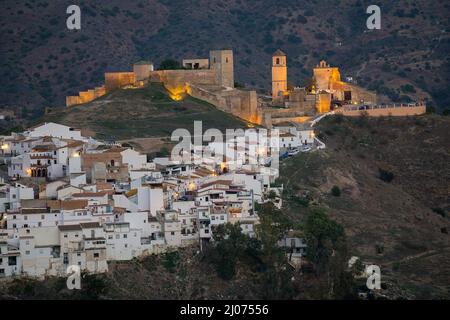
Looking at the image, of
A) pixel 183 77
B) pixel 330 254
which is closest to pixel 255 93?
pixel 183 77

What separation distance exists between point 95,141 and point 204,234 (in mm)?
13229

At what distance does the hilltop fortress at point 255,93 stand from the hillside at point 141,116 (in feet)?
2.12

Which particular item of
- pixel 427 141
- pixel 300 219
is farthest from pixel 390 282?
pixel 427 141

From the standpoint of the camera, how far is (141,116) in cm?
7675

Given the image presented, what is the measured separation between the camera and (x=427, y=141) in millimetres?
77438

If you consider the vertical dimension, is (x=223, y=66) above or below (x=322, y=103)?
above

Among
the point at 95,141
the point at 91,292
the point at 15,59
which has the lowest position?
the point at 91,292

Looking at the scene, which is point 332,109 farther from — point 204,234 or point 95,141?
point 204,234

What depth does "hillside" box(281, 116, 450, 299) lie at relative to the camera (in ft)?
196

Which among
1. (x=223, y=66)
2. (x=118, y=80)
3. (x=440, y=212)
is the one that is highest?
(x=223, y=66)

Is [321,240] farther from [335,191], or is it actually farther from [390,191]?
[390,191]

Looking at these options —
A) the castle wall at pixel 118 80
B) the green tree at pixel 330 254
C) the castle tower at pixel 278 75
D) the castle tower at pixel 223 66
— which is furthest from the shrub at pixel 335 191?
the castle wall at pixel 118 80

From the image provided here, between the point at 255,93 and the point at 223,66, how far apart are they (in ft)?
12.5

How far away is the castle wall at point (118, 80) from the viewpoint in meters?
80.9
